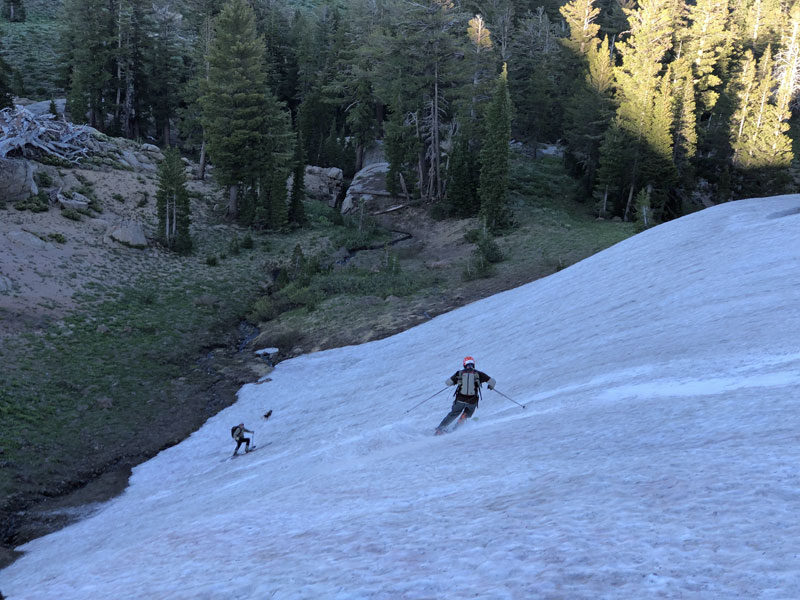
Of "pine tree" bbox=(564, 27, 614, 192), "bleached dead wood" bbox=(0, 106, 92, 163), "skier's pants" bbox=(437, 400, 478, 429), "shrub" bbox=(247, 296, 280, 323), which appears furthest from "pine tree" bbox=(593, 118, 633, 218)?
"bleached dead wood" bbox=(0, 106, 92, 163)

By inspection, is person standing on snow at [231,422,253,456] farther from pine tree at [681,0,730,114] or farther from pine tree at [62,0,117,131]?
pine tree at [681,0,730,114]

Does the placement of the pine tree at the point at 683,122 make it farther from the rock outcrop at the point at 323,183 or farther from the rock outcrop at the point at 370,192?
the rock outcrop at the point at 323,183

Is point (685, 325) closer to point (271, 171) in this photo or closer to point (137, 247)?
point (137, 247)

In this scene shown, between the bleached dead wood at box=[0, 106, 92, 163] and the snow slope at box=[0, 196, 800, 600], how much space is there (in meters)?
36.3

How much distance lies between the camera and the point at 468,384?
11.8 metres

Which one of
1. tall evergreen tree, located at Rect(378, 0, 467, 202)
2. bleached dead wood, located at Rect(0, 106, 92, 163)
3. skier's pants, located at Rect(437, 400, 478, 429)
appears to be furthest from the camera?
tall evergreen tree, located at Rect(378, 0, 467, 202)

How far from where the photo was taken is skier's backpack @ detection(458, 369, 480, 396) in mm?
11789

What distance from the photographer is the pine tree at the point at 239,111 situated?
46656mm

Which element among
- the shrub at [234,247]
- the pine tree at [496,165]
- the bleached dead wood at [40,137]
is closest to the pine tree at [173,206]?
the shrub at [234,247]

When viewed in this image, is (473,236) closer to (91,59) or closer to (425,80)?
(425,80)

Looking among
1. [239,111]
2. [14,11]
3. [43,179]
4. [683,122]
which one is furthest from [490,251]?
[14,11]

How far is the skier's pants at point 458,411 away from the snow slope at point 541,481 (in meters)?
0.42

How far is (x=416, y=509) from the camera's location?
23.9ft

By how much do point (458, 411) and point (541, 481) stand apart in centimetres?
467
